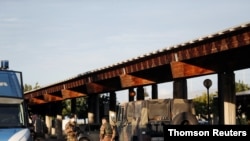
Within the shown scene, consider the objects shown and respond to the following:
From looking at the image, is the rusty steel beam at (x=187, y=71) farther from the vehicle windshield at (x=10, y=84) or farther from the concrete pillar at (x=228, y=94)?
the vehicle windshield at (x=10, y=84)

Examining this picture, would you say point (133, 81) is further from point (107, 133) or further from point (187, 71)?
point (107, 133)

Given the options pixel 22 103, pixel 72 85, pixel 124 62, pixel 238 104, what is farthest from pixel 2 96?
pixel 72 85

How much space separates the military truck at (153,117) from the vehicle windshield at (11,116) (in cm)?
686

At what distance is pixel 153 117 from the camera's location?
773 inches

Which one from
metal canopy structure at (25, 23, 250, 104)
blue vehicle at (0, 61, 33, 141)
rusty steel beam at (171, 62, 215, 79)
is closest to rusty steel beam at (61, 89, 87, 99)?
metal canopy structure at (25, 23, 250, 104)

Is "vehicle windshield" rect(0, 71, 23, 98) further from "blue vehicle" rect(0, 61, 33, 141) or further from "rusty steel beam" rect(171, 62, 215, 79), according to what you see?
"rusty steel beam" rect(171, 62, 215, 79)

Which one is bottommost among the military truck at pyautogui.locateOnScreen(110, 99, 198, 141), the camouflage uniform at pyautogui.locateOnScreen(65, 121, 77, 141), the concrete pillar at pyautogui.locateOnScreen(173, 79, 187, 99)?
the camouflage uniform at pyautogui.locateOnScreen(65, 121, 77, 141)

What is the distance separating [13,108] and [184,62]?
20563 mm

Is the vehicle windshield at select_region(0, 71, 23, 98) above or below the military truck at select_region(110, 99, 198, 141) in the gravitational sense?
above

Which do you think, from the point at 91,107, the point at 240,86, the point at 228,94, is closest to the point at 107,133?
the point at 228,94

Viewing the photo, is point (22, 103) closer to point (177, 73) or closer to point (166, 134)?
point (166, 134)

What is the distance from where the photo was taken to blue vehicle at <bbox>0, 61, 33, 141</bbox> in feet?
39.9

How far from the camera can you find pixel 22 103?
13242 millimetres

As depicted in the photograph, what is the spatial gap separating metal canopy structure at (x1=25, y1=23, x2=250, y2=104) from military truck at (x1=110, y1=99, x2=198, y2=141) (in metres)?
4.05
